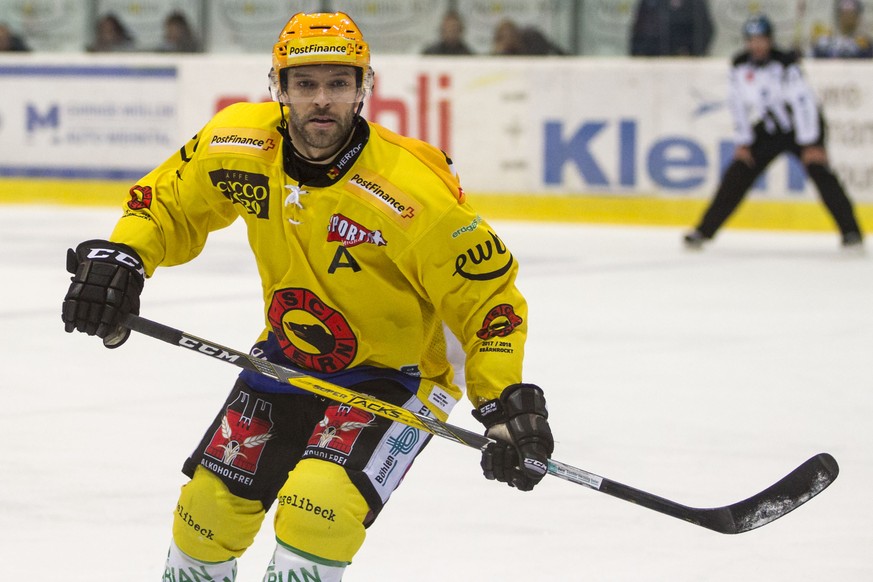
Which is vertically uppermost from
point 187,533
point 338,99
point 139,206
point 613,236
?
point 338,99

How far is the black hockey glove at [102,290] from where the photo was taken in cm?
254

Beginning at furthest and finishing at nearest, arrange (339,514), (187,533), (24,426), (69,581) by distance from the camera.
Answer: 1. (24,426)
2. (69,581)
3. (187,533)
4. (339,514)

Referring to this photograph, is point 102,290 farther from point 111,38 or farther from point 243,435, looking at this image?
point 111,38

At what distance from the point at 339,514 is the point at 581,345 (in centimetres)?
350

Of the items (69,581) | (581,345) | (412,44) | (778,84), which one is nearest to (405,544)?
(69,581)

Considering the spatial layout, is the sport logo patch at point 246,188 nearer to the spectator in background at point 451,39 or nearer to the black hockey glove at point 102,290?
the black hockey glove at point 102,290

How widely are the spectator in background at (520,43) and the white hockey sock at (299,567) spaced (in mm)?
8312

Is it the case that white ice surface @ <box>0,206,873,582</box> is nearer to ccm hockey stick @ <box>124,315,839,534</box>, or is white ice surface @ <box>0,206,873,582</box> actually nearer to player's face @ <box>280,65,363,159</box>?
ccm hockey stick @ <box>124,315,839,534</box>

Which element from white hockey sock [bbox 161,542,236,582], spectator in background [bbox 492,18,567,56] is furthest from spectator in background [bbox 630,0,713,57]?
white hockey sock [bbox 161,542,236,582]

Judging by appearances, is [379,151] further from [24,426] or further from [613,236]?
[613,236]

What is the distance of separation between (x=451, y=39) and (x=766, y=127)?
2.48 meters

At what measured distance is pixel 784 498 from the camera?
2.84 meters

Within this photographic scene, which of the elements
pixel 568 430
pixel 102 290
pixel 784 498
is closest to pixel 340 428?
pixel 102 290

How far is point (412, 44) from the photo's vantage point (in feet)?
36.0
